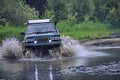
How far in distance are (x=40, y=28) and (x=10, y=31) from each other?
587 inches

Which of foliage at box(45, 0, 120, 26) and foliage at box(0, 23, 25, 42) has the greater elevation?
foliage at box(45, 0, 120, 26)

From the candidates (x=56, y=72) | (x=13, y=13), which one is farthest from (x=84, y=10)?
(x=56, y=72)

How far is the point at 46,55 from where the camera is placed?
27.0m

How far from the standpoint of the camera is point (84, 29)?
47.1 meters

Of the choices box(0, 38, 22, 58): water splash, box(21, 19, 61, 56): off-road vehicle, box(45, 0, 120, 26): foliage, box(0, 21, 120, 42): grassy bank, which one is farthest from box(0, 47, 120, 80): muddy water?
box(45, 0, 120, 26): foliage

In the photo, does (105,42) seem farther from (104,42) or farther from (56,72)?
(56,72)

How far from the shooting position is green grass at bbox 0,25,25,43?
133 ft

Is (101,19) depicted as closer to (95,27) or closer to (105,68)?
(95,27)

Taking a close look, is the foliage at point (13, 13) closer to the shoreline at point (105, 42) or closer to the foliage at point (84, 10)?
the foliage at point (84, 10)

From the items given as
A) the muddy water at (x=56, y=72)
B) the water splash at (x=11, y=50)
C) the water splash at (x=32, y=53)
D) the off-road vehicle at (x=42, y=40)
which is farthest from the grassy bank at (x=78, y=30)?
the muddy water at (x=56, y=72)

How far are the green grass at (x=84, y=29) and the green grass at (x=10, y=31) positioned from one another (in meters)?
4.05

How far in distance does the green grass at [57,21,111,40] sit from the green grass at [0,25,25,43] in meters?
4.05

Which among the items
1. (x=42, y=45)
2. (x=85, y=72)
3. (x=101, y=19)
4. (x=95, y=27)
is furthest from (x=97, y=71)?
(x=101, y=19)

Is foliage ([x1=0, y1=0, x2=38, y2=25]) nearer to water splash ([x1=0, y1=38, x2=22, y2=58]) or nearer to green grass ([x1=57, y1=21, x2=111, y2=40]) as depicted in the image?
green grass ([x1=57, y1=21, x2=111, y2=40])
